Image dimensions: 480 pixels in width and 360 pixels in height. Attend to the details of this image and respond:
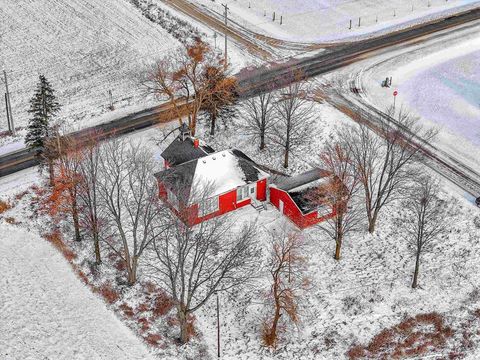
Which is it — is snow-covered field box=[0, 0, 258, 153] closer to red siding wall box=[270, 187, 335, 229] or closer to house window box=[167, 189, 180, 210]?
house window box=[167, 189, 180, 210]

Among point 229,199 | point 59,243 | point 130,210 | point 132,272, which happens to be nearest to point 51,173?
point 59,243

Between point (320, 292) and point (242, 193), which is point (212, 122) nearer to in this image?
point (242, 193)

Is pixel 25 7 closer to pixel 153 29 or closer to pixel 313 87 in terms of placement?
pixel 153 29

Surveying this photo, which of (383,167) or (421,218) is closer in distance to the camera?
(421,218)

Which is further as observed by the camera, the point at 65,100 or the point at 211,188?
the point at 65,100

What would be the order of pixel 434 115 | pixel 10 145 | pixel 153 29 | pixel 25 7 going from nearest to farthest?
pixel 10 145
pixel 434 115
pixel 153 29
pixel 25 7

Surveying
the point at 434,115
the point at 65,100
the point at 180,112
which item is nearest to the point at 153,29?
the point at 65,100

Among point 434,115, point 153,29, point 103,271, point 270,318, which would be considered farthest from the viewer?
point 153,29

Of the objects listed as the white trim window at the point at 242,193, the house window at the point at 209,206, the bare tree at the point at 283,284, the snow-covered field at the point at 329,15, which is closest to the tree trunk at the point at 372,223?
the bare tree at the point at 283,284
